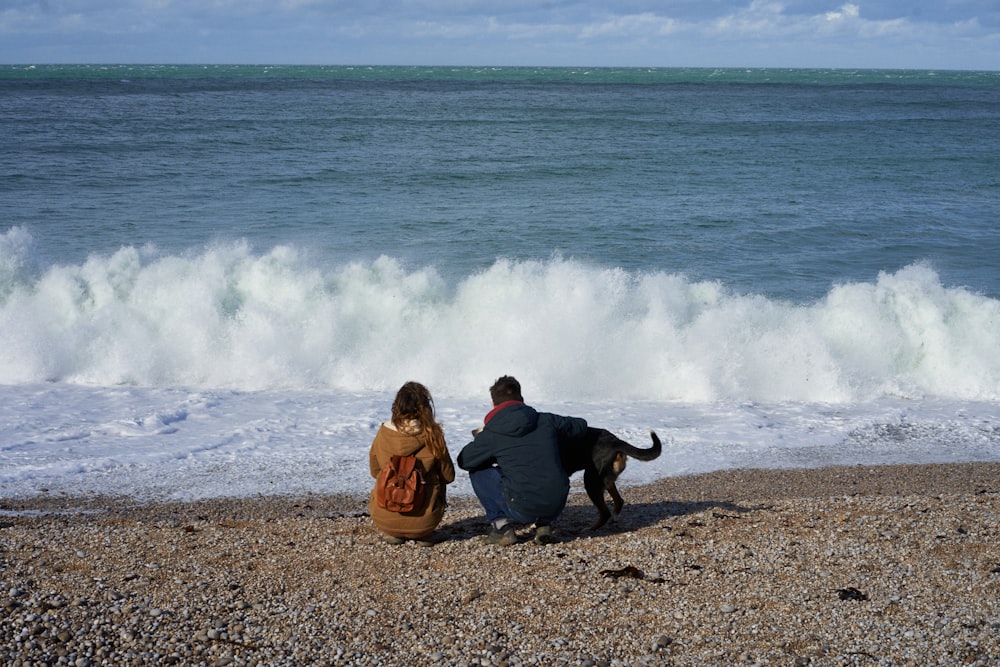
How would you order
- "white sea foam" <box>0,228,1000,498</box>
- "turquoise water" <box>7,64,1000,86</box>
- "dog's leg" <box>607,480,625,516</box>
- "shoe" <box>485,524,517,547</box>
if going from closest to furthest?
"shoe" <box>485,524,517,547</box> → "dog's leg" <box>607,480,625,516</box> → "white sea foam" <box>0,228,1000,498</box> → "turquoise water" <box>7,64,1000,86</box>

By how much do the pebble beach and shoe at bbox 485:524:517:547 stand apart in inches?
2.0

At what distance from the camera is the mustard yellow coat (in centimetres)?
568

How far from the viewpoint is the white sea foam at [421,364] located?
8922mm

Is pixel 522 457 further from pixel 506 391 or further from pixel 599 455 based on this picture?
pixel 599 455

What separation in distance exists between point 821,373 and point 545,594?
7.39m

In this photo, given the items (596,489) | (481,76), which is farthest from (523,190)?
(481,76)

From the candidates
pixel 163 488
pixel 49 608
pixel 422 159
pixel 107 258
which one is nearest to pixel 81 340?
pixel 107 258

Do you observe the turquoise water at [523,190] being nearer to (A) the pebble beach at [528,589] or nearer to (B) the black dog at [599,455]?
(A) the pebble beach at [528,589]

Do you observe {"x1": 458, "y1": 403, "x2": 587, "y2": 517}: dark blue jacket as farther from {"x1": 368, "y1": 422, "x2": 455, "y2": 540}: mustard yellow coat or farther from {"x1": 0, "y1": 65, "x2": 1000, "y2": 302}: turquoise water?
{"x1": 0, "y1": 65, "x2": 1000, "y2": 302}: turquoise water

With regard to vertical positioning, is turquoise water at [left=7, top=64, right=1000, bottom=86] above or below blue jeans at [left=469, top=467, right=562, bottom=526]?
above

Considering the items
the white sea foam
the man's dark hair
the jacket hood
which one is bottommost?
the white sea foam

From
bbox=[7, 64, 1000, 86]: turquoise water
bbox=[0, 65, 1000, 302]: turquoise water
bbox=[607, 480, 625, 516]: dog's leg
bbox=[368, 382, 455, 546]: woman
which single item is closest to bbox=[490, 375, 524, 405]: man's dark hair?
bbox=[368, 382, 455, 546]: woman

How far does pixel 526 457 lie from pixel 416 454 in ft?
2.12

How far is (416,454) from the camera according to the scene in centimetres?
571
